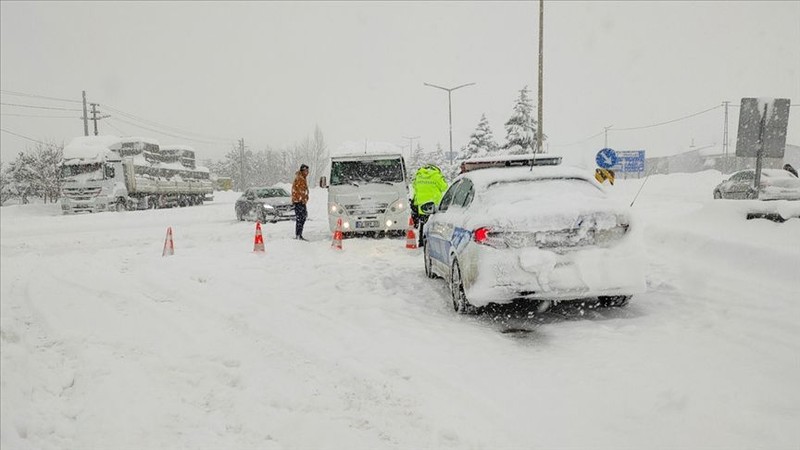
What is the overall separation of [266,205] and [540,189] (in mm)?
17894

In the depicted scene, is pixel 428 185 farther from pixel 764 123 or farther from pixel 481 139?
pixel 481 139

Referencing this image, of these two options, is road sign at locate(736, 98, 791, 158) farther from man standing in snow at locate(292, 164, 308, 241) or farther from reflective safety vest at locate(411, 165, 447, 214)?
man standing in snow at locate(292, 164, 308, 241)

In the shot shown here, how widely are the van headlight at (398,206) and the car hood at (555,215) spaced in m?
8.13

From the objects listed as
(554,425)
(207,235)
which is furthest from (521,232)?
(207,235)

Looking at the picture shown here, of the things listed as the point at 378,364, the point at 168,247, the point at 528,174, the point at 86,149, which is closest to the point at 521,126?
the point at 86,149

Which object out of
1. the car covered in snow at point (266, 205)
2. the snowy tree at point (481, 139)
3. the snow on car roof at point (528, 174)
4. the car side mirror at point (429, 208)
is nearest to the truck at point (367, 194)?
the car side mirror at point (429, 208)

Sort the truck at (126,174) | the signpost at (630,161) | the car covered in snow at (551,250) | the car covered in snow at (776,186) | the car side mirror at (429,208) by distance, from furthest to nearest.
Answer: the truck at (126,174)
the signpost at (630,161)
the car covered in snow at (776,186)
the car side mirror at (429,208)
the car covered in snow at (551,250)

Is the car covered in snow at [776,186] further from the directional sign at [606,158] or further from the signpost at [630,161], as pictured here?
the directional sign at [606,158]

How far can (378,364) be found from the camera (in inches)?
179

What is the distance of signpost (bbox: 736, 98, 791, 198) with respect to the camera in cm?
1077

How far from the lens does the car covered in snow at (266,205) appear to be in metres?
22.5

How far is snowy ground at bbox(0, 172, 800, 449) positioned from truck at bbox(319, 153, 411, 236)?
6.01 meters

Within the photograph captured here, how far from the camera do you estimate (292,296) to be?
7160mm

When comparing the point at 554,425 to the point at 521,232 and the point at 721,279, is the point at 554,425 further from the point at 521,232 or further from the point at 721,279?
the point at 721,279
